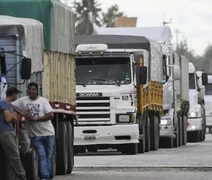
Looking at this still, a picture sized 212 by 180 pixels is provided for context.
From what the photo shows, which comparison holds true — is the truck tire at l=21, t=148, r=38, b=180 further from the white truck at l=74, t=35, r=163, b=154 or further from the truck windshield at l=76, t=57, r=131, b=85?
the truck windshield at l=76, t=57, r=131, b=85

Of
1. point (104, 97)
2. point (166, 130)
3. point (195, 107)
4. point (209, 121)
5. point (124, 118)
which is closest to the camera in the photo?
point (104, 97)

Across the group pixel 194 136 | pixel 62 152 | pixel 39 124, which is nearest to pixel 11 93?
pixel 39 124

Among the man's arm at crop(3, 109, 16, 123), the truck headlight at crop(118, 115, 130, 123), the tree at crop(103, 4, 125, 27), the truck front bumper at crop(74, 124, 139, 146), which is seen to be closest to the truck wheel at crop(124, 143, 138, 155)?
the truck front bumper at crop(74, 124, 139, 146)

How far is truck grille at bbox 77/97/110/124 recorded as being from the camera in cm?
3122

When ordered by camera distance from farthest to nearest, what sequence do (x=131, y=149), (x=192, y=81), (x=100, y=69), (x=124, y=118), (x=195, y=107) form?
(x=192, y=81), (x=195, y=107), (x=131, y=149), (x=124, y=118), (x=100, y=69)

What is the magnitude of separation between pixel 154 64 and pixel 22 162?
16152mm

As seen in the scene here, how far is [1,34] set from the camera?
19172 millimetres

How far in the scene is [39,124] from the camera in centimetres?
1978

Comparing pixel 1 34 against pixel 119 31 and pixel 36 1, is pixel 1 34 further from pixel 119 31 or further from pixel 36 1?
pixel 119 31

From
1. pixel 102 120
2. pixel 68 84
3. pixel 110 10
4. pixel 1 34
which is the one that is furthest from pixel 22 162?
pixel 110 10

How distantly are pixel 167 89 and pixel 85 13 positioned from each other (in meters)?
75.5

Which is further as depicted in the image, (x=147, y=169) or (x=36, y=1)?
(x=147, y=169)

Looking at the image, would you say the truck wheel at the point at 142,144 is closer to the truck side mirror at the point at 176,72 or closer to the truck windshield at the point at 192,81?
the truck side mirror at the point at 176,72

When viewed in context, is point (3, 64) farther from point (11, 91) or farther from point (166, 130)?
point (166, 130)
